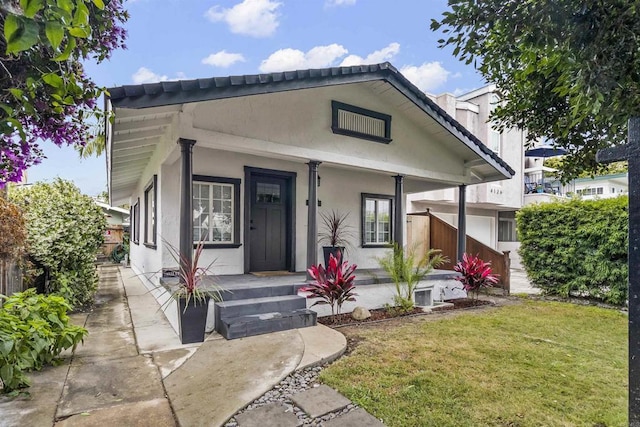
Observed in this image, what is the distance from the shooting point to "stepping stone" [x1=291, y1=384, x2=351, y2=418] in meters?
2.91

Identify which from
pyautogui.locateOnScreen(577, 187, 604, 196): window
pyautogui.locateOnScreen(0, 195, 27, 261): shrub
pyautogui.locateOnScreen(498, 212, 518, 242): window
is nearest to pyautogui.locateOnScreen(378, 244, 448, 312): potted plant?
pyautogui.locateOnScreen(0, 195, 27, 261): shrub

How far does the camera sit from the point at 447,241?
11188 mm

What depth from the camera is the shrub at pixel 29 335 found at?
303 centimetres

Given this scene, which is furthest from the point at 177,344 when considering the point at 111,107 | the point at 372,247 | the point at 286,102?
the point at 372,247

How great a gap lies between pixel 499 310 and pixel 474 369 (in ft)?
12.6

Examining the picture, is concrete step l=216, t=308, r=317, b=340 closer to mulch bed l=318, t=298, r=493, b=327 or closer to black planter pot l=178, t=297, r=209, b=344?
black planter pot l=178, t=297, r=209, b=344

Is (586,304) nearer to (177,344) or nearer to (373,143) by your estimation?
(373,143)

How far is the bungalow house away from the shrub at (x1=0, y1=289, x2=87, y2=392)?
5.73ft

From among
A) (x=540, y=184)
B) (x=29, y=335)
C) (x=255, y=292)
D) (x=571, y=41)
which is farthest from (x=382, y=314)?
(x=540, y=184)

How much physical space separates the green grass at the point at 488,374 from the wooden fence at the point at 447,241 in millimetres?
3776

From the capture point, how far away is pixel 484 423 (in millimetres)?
2764

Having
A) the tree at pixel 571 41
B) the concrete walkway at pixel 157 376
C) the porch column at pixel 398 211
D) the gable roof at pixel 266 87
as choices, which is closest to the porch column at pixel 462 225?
the gable roof at pixel 266 87

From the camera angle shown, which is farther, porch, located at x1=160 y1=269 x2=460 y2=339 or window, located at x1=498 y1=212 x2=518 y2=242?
window, located at x1=498 y1=212 x2=518 y2=242

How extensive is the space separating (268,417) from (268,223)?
5.23m
